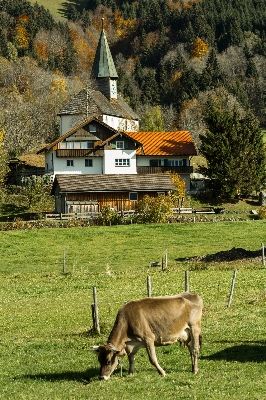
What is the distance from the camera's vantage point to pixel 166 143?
77938 millimetres

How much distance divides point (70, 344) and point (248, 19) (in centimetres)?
15079

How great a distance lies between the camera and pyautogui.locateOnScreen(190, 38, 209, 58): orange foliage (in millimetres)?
150300

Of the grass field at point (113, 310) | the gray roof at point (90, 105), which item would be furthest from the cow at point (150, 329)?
the gray roof at point (90, 105)

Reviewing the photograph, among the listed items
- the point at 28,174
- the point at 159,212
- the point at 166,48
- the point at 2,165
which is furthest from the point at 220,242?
the point at 166,48

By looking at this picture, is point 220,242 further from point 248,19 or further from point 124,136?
point 248,19

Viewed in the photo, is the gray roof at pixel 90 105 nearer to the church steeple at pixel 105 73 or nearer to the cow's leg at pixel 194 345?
the church steeple at pixel 105 73

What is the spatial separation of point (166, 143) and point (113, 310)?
55504mm

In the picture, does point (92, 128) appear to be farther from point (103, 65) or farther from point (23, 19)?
point (23, 19)

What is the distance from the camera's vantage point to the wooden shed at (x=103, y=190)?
63844mm

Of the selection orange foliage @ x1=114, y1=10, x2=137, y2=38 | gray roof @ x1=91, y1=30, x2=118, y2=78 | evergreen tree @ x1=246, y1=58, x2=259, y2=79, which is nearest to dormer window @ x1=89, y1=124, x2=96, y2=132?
gray roof @ x1=91, y1=30, x2=118, y2=78

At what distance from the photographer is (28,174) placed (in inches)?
2933

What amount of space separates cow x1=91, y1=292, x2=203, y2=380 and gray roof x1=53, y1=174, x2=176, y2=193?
161 feet

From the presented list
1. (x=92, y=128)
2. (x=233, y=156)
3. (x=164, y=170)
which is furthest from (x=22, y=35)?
(x=233, y=156)

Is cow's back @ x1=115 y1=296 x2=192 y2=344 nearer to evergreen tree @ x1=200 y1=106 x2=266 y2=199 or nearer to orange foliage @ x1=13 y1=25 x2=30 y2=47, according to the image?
evergreen tree @ x1=200 y1=106 x2=266 y2=199
